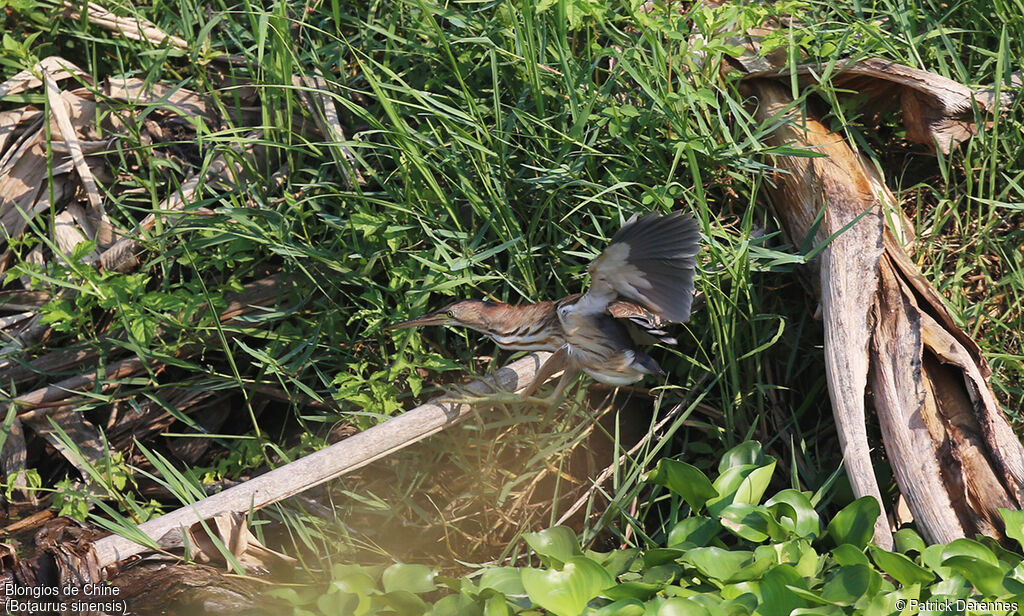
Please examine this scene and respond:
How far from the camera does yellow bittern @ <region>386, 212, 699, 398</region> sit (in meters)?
2.53

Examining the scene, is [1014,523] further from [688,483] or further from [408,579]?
[408,579]

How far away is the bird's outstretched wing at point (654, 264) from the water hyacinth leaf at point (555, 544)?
2.00 feet

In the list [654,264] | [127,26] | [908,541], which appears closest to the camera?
[908,541]

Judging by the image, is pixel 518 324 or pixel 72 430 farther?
pixel 72 430

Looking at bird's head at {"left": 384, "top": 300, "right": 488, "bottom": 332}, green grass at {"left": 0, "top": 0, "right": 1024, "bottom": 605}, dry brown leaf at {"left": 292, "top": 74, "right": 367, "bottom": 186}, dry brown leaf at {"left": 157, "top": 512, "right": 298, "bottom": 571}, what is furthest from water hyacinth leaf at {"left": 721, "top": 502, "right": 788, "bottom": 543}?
dry brown leaf at {"left": 292, "top": 74, "right": 367, "bottom": 186}

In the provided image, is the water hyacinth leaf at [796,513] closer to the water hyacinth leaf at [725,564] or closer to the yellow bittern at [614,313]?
the water hyacinth leaf at [725,564]

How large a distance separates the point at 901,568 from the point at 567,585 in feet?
2.48

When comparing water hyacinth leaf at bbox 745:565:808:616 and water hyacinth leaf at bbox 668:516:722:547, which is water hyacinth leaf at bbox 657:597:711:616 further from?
water hyacinth leaf at bbox 668:516:722:547

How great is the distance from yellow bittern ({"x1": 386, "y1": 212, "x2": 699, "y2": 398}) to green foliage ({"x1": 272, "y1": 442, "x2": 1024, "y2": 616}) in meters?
0.34

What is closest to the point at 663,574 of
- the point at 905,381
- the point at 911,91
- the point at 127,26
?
the point at 905,381

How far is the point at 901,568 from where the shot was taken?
228 centimetres

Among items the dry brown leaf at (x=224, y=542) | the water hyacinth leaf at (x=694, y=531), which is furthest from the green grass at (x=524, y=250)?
the water hyacinth leaf at (x=694, y=531)

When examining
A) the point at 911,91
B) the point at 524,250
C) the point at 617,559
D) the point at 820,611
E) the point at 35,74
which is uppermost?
the point at 35,74

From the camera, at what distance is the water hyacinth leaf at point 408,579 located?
2.45 m
